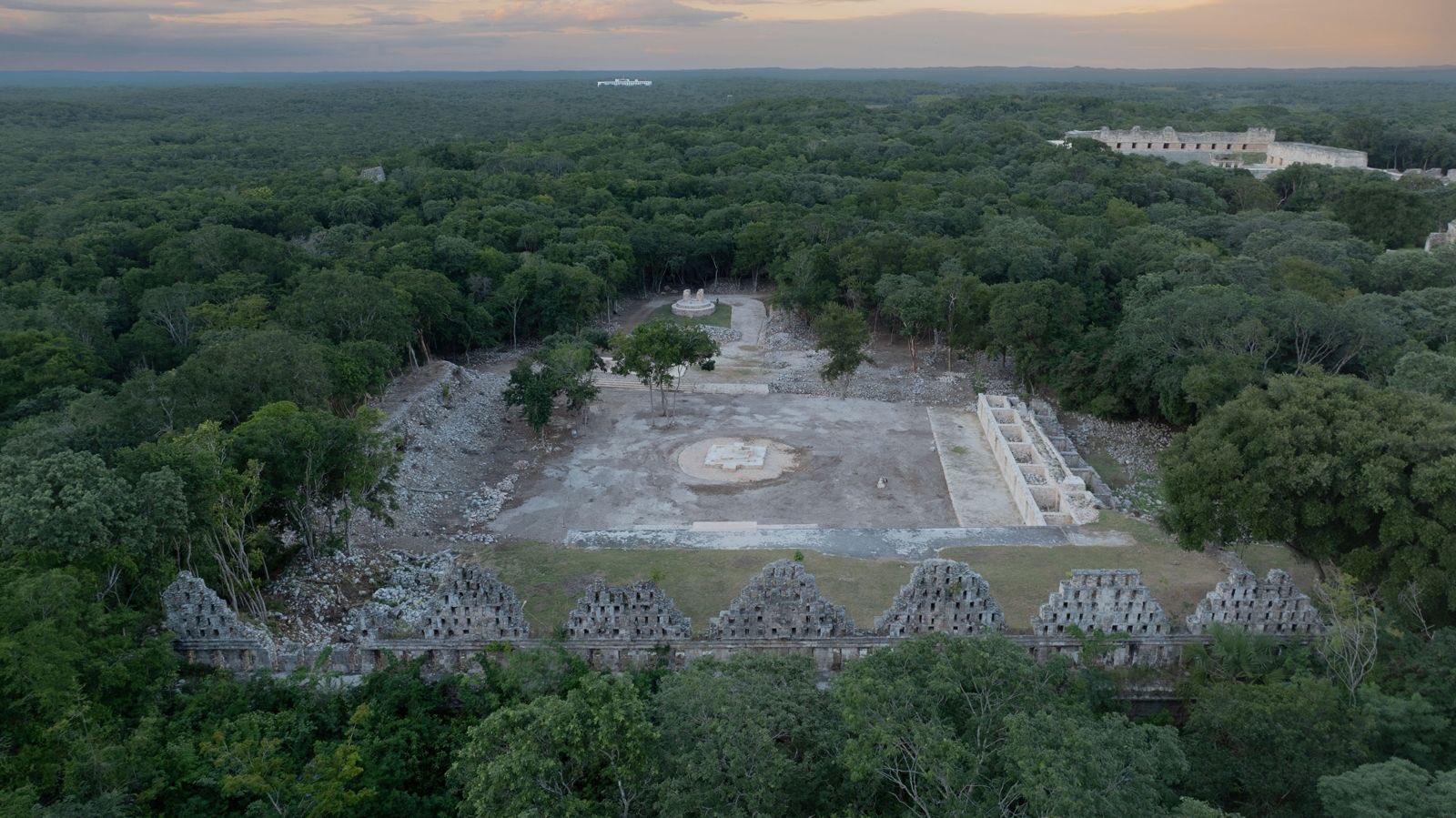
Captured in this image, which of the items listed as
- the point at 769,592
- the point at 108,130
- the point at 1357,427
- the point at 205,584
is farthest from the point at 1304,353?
the point at 108,130

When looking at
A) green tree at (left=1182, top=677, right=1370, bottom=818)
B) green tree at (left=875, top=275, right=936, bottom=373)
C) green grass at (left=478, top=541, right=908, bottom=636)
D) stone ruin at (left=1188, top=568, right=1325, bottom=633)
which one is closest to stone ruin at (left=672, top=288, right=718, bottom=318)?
green tree at (left=875, top=275, right=936, bottom=373)

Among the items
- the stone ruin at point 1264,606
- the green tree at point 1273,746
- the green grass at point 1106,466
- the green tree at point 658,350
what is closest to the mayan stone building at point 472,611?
the green tree at point 1273,746

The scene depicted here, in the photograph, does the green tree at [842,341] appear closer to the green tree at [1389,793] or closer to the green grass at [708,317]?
the green grass at [708,317]

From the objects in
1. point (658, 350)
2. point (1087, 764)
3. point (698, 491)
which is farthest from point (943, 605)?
point (658, 350)

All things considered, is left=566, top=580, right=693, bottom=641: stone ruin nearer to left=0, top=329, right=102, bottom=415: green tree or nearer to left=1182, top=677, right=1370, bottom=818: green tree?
left=1182, top=677, right=1370, bottom=818: green tree

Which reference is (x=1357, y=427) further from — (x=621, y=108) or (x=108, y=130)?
(x=621, y=108)
